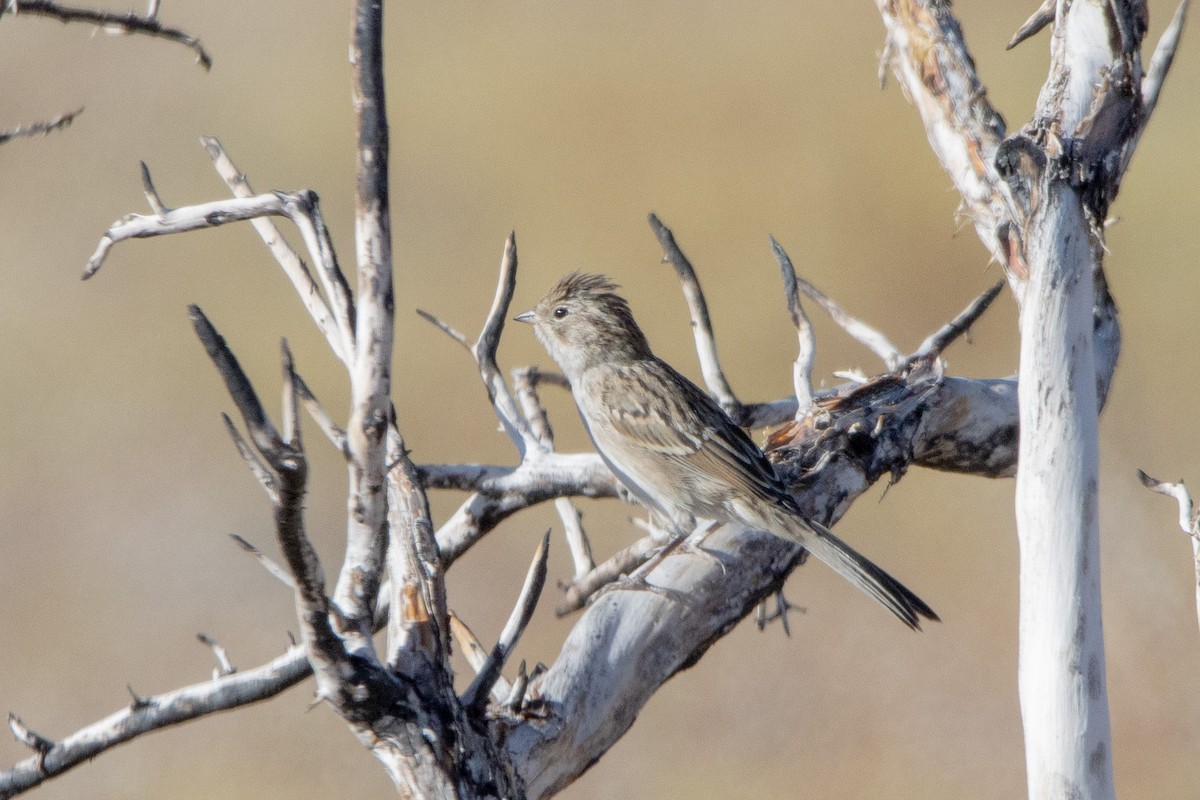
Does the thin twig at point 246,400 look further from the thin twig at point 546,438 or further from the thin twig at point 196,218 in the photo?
the thin twig at point 546,438

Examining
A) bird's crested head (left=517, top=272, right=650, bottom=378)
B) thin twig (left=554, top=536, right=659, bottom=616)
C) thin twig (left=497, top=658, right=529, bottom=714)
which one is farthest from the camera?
bird's crested head (left=517, top=272, right=650, bottom=378)

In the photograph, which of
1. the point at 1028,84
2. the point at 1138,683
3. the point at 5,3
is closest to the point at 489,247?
the point at 1028,84

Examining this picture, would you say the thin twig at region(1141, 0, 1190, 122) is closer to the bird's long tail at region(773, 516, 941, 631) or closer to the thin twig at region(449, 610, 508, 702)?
the bird's long tail at region(773, 516, 941, 631)

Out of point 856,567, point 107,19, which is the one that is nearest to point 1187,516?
point 856,567

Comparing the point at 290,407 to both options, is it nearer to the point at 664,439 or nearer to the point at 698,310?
the point at 698,310

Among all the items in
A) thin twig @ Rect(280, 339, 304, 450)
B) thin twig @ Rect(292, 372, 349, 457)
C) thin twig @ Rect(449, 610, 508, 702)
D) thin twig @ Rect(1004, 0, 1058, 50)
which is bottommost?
thin twig @ Rect(449, 610, 508, 702)

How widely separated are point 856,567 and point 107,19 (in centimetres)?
296

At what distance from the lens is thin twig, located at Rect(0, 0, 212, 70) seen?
3.04 m

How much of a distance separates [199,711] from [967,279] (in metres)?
11.3

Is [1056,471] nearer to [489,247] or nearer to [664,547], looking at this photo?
[664,547]

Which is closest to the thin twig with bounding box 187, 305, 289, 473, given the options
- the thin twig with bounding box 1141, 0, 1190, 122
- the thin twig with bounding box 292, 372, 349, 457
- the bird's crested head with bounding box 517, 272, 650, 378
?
the thin twig with bounding box 292, 372, 349, 457

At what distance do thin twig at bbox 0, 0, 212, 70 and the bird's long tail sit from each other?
8.35 feet

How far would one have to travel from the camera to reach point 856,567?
14.8 feet

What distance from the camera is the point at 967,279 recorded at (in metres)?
13.2
